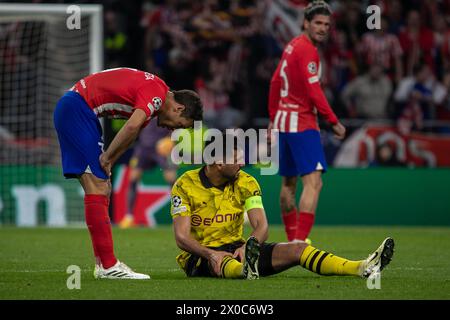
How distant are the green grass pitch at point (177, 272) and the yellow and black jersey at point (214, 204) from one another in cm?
41

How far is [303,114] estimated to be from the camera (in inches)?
398

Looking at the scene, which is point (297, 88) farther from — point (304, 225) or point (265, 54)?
point (265, 54)

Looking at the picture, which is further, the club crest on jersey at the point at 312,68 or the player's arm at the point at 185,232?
the club crest on jersey at the point at 312,68

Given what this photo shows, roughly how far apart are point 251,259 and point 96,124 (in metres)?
1.63

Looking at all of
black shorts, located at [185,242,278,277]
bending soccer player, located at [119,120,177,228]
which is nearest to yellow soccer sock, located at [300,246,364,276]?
black shorts, located at [185,242,278,277]

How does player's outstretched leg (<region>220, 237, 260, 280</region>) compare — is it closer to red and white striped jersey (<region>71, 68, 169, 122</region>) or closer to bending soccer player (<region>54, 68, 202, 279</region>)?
bending soccer player (<region>54, 68, 202, 279</region>)

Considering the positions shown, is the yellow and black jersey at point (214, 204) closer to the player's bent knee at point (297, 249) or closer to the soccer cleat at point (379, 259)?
the player's bent knee at point (297, 249)

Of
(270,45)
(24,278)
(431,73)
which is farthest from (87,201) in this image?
(431,73)

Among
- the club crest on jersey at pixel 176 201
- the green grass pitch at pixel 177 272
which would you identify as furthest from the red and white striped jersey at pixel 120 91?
the green grass pitch at pixel 177 272

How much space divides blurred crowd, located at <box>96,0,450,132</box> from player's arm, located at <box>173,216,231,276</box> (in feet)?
30.8

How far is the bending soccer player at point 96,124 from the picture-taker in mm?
7492

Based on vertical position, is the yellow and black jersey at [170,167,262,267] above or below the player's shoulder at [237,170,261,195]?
below

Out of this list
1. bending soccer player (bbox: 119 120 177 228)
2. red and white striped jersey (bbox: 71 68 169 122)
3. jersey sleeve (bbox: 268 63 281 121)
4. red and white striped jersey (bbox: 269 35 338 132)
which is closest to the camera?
red and white striped jersey (bbox: 71 68 169 122)

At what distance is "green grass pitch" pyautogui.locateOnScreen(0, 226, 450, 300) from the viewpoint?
21.3 ft
